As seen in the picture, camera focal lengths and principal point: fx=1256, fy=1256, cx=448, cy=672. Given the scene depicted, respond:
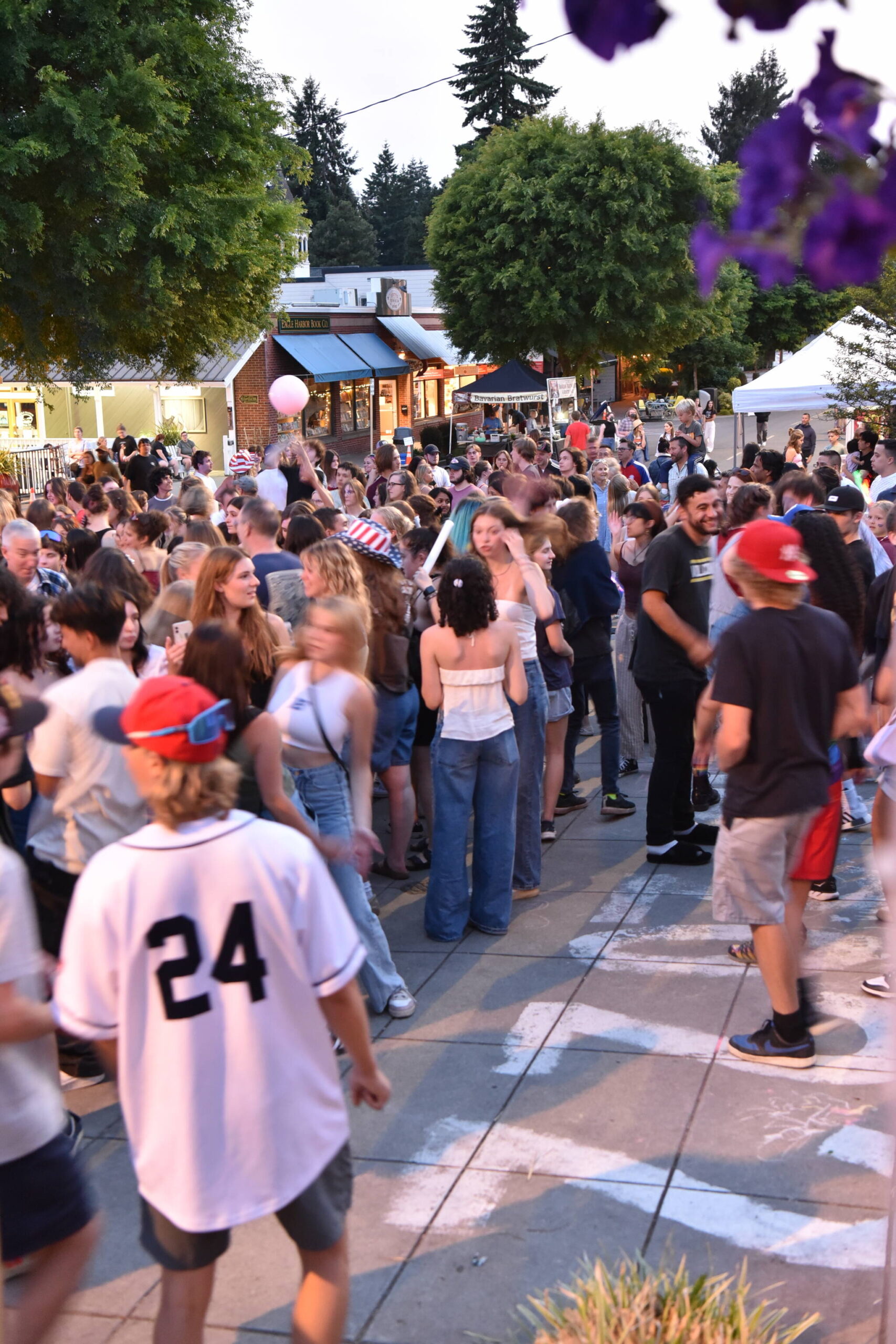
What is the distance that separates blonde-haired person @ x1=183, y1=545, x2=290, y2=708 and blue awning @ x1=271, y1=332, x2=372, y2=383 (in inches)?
1287

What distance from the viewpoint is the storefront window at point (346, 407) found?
41344mm

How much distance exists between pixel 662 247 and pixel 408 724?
3140 cm

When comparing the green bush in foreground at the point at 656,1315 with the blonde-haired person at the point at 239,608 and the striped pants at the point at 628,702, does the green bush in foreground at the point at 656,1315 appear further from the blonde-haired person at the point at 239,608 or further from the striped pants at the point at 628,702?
the striped pants at the point at 628,702

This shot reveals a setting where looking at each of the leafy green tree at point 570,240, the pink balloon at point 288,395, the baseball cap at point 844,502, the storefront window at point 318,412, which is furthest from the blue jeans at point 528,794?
the storefront window at point 318,412

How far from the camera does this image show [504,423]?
35.2 metres

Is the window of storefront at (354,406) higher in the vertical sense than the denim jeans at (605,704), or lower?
higher

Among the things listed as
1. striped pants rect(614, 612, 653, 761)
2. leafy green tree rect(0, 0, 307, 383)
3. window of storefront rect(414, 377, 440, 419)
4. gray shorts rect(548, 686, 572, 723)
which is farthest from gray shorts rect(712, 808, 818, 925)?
window of storefront rect(414, 377, 440, 419)

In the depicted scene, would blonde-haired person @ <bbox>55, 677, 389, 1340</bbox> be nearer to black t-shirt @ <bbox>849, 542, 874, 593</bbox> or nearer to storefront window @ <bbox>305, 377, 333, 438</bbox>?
black t-shirt @ <bbox>849, 542, 874, 593</bbox>

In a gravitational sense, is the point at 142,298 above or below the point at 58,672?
above

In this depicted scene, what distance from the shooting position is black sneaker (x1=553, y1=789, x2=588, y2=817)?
7.84 meters

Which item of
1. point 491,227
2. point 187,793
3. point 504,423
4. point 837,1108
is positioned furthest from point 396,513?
point 491,227

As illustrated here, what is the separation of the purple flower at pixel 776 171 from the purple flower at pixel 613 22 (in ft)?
0.57

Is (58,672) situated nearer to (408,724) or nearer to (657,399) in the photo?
(408,724)

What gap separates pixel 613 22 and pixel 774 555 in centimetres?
311
